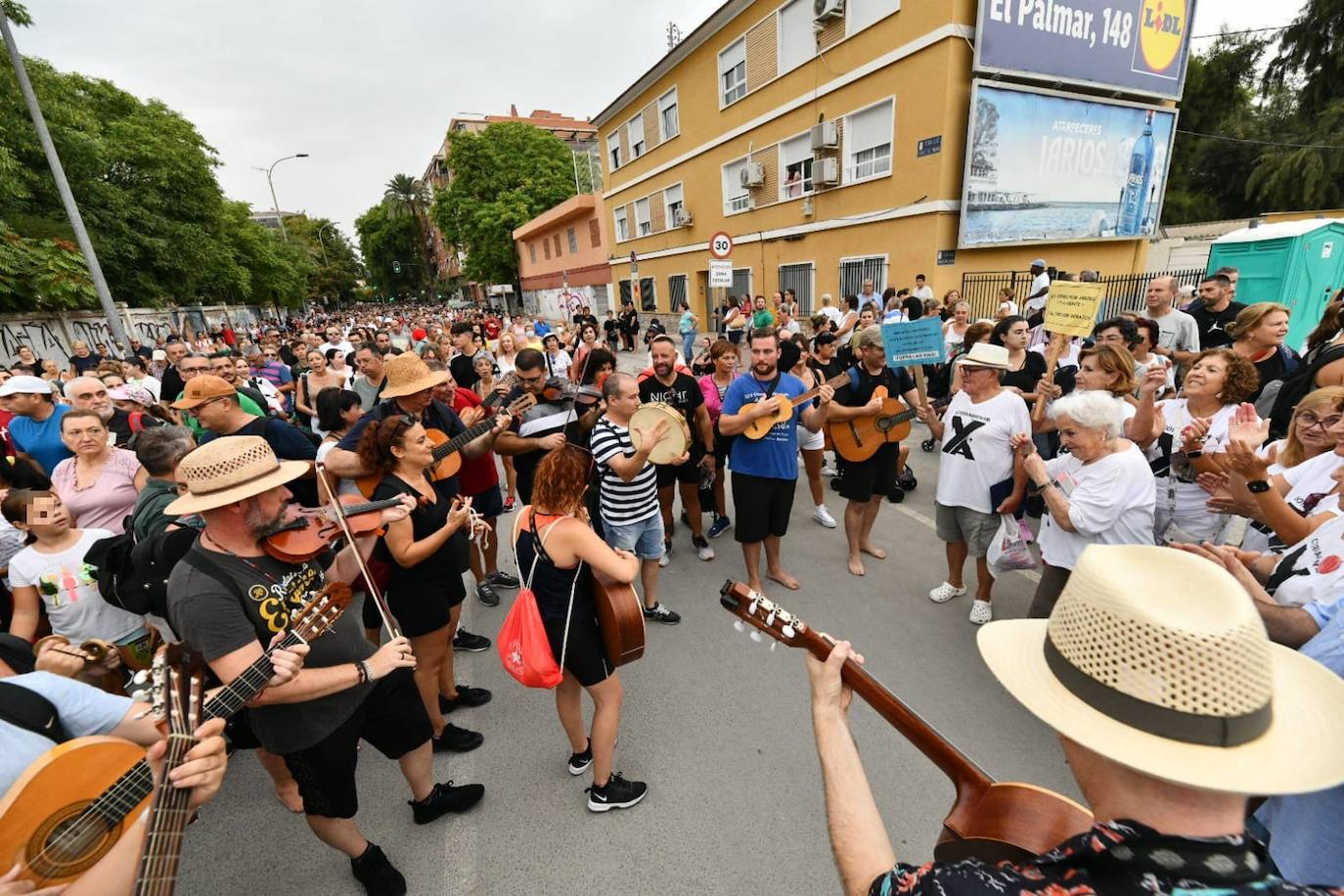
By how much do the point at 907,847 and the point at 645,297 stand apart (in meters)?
24.9

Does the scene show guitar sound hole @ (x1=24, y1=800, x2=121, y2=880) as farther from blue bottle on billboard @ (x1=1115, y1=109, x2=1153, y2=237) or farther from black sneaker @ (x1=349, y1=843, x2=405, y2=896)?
blue bottle on billboard @ (x1=1115, y1=109, x2=1153, y2=237)

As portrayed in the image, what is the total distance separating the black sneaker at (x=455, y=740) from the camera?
10.3 feet

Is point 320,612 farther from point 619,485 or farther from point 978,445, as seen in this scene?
point 978,445

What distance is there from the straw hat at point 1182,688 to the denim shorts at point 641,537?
304 centimetres

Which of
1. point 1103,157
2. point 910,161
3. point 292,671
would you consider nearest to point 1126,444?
point 292,671

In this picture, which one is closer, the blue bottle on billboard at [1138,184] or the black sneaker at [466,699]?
the black sneaker at [466,699]

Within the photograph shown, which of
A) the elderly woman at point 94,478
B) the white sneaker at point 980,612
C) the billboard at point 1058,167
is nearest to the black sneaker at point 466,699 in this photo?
the elderly woman at point 94,478

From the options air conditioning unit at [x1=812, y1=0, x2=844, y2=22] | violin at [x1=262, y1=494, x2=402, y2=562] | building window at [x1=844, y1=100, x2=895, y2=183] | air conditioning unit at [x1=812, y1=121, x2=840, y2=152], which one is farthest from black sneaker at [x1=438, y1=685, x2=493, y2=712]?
air conditioning unit at [x1=812, y1=0, x2=844, y2=22]

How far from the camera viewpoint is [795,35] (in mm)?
14547

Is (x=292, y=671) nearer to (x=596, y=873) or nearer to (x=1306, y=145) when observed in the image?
(x=596, y=873)

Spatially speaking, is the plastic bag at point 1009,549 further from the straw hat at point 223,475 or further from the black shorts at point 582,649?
the straw hat at point 223,475

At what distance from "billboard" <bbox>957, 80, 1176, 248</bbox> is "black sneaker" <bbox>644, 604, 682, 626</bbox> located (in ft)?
38.7

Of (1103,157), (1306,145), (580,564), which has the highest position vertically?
(1306,145)

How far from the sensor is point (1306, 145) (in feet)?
68.9
